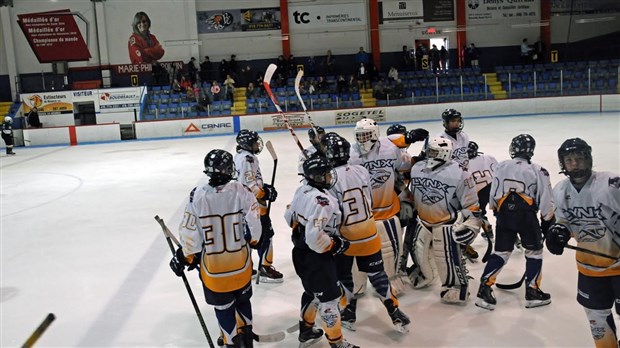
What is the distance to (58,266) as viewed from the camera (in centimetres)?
565

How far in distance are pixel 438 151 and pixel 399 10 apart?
20338 mm

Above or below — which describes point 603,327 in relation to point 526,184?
below

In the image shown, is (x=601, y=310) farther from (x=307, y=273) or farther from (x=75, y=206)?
(x=75, y=206)

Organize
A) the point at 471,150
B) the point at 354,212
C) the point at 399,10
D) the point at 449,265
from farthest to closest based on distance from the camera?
the point at 399,10, the point at 471,150, the point at 449,265, the point at 354,212

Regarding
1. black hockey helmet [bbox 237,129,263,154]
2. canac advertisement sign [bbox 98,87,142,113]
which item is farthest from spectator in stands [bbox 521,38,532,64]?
black hockey helmet [bbox 237,129,263,154]

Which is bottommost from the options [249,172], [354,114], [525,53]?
[249,172]

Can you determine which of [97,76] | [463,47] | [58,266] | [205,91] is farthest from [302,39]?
[58,266]

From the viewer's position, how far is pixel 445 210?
407cm

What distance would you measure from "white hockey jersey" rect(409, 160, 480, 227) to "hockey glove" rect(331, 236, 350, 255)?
1.05 meters

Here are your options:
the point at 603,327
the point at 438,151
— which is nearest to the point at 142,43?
the point at 438,151

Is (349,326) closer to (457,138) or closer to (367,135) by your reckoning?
(367,135)

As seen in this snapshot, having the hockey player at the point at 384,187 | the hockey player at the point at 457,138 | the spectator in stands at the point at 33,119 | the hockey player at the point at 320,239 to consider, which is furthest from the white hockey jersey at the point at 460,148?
the spectator in stands at the point at 33,119

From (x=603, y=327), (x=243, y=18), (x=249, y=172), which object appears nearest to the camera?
(x=603, y=327)

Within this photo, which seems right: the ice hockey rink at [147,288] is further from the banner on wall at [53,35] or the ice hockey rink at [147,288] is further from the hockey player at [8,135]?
the banner on wall at [53,35]
